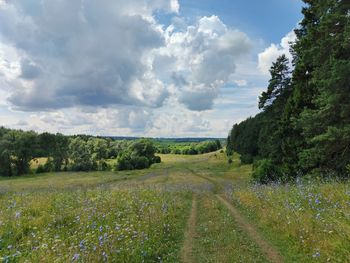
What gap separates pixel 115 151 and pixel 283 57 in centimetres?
11203

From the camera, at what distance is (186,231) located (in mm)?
11188

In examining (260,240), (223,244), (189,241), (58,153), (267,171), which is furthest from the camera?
(58,153)

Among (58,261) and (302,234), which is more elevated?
(58,261)

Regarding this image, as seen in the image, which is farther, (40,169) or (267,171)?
(40,169)

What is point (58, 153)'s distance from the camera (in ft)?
334

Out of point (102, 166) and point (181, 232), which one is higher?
point (181, 232)

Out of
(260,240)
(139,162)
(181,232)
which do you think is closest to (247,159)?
(139,162)

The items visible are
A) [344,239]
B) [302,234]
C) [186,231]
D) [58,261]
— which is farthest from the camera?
[186,231]

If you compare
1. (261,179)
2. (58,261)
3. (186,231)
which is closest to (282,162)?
(261,179)

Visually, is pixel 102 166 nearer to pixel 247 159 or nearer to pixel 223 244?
pixel 247 159

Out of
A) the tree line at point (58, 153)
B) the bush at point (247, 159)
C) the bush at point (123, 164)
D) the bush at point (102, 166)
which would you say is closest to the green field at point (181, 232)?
the bush at point (247, 159)

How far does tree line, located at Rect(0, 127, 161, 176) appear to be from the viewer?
293 feet

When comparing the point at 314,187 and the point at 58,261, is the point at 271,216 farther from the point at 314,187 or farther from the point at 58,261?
the point at 58,261

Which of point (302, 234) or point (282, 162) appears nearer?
point (302, 234)
